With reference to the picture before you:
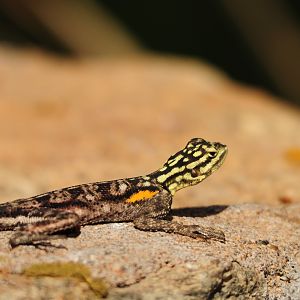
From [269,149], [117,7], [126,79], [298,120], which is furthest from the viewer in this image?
[117,7]

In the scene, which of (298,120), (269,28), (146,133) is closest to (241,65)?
(269,28)

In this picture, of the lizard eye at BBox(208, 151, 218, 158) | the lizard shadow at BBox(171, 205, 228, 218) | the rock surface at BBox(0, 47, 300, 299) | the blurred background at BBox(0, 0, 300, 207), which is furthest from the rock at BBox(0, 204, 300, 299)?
the blurred background at BBox(0, 0, 300, 207)

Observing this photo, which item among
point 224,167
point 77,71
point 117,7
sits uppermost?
point 117,7

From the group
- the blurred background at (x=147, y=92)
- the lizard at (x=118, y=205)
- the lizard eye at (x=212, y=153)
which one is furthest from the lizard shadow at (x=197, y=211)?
the blurred background at (x=147, y=92)

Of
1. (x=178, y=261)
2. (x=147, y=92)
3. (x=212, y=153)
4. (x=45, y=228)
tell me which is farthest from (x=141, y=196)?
(x=147, y=92)

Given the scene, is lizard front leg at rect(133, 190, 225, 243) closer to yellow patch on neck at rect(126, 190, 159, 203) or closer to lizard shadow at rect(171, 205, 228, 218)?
yellow patch on neck at rect(126, 190, 159, 203)

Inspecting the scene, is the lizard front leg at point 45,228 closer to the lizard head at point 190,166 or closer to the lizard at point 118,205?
the lizard at point 118,205

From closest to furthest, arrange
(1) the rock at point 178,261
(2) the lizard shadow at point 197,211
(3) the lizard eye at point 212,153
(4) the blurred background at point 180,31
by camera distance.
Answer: (1) the rock at point 178,261, (3) the lizard eye at point 212,153, (2) the lizard shadow at point 197,211, (4) the blurred background at point 180,31

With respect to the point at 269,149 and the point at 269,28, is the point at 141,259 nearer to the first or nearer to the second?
the point at 269,149
